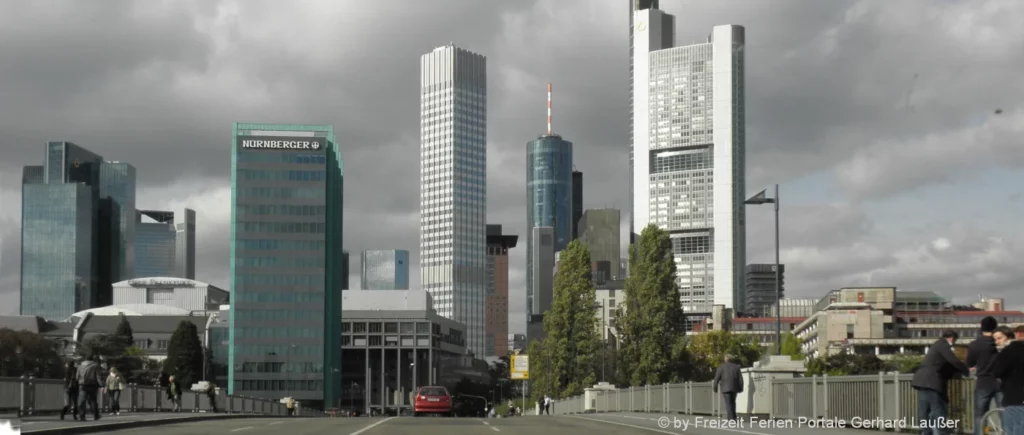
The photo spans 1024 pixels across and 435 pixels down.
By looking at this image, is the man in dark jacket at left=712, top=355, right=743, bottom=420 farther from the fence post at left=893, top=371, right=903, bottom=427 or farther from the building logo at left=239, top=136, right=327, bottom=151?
the building logo at left=239, top=136, right=327, bottom=151

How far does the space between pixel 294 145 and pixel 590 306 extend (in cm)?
10610

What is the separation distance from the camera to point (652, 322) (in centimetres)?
7338

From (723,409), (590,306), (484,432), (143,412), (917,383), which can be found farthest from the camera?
(590,306)

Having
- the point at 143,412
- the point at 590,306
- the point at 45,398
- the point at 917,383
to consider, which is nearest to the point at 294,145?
the point at 590,306

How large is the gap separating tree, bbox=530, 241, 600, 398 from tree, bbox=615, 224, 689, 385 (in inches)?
616

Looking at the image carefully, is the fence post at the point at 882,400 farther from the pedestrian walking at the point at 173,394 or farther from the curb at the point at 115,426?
the pedestrian walking at the point at 173,394

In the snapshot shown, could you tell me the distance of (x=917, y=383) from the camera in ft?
64.7

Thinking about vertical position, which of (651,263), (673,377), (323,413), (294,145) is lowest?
(323,413)

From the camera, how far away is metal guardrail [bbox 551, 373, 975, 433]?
2238cm

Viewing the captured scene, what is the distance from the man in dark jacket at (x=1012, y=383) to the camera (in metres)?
16.1

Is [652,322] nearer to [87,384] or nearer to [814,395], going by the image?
[814,395]

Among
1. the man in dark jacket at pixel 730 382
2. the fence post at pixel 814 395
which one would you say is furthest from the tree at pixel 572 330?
the fence post at pixel 814 395

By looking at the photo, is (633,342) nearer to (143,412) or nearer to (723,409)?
(143,412)

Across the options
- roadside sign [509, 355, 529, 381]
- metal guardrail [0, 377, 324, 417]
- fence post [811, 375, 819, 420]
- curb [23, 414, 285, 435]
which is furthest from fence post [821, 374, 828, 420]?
roadside sign [509, 355, 529, 381]
